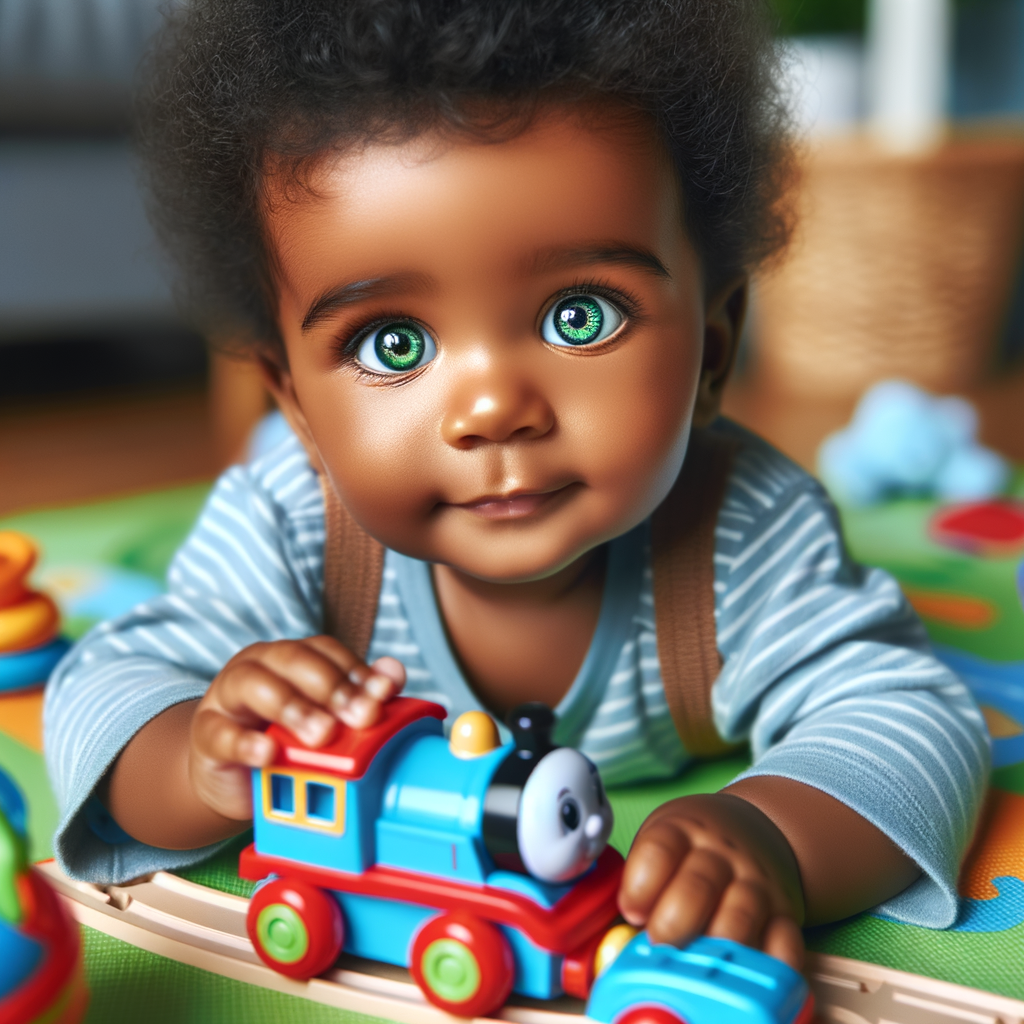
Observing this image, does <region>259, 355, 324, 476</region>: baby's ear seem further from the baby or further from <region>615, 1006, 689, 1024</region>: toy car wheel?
<region>615, 1006, 689, 1024</region>: toy car wheel

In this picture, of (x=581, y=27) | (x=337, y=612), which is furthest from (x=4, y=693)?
(x=581, y=27)

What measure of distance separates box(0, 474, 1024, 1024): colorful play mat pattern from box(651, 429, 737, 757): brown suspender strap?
0.06m

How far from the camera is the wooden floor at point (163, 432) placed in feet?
5.06

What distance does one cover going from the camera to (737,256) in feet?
2.14

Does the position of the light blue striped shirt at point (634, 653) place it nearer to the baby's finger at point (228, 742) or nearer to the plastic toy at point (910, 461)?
the baby's finger at point (228, 742)

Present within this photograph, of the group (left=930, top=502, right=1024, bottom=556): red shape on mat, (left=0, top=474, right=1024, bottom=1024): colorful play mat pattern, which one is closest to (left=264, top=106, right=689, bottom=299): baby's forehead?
(left=0, top=474, right=1024, bottom=1024): colorful play mat pattern

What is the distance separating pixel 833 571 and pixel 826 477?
2.34ft

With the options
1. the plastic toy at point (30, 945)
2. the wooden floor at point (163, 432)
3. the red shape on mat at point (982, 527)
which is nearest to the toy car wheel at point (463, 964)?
the plastic toy at point (30, 945)

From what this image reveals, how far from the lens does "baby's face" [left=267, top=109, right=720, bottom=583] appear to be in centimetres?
49

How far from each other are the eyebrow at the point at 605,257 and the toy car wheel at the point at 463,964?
0.26 m

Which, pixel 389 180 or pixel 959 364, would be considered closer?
pixel 389 180

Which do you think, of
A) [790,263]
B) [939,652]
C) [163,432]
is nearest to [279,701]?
[939,652]

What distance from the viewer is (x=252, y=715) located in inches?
19.7

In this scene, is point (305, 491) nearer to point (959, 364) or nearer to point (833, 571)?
point (833, 571)
